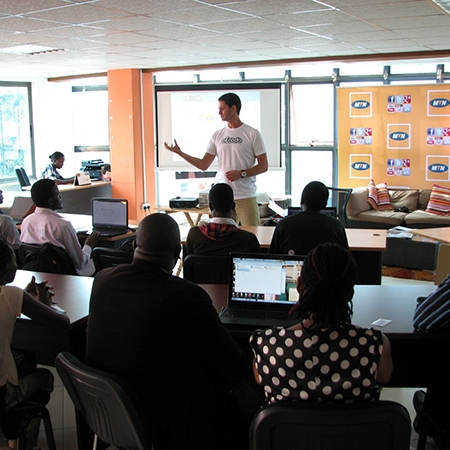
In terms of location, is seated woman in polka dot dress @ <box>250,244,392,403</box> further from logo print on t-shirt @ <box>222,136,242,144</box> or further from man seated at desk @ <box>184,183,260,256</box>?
logo print on t-shirt @ <box>222,136,242,144</box>

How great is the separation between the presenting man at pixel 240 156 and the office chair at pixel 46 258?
192 centimetres

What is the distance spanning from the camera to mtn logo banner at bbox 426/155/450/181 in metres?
9.00

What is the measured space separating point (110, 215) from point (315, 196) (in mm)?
2408

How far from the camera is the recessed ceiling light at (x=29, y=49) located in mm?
7309

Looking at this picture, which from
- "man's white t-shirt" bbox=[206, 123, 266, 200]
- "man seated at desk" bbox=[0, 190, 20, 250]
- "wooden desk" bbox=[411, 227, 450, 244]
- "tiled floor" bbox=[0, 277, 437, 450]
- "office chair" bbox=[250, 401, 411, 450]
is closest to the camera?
"office chair" bbox=[250, 401, 411, 450]

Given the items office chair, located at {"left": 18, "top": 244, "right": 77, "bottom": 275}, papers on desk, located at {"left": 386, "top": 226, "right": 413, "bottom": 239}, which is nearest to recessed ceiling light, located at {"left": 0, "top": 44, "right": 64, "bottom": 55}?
office chair, located at {"left": 18, "top": 244, "right": 77, "bottom": 275}

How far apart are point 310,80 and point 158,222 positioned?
858 centimetres

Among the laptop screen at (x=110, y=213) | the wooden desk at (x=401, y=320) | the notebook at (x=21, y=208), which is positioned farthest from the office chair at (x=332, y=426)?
the notebook at (x=21, y=208)

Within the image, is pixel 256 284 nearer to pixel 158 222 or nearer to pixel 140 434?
pixel 158 222

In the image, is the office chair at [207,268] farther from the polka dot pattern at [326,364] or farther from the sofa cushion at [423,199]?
the sofa cushion at [423,199]

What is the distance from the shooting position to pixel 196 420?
2.17m

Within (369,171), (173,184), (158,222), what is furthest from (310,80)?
(158,222)

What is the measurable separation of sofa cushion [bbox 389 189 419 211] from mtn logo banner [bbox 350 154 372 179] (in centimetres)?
57

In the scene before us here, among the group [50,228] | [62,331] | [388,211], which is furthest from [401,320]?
[388,211]
